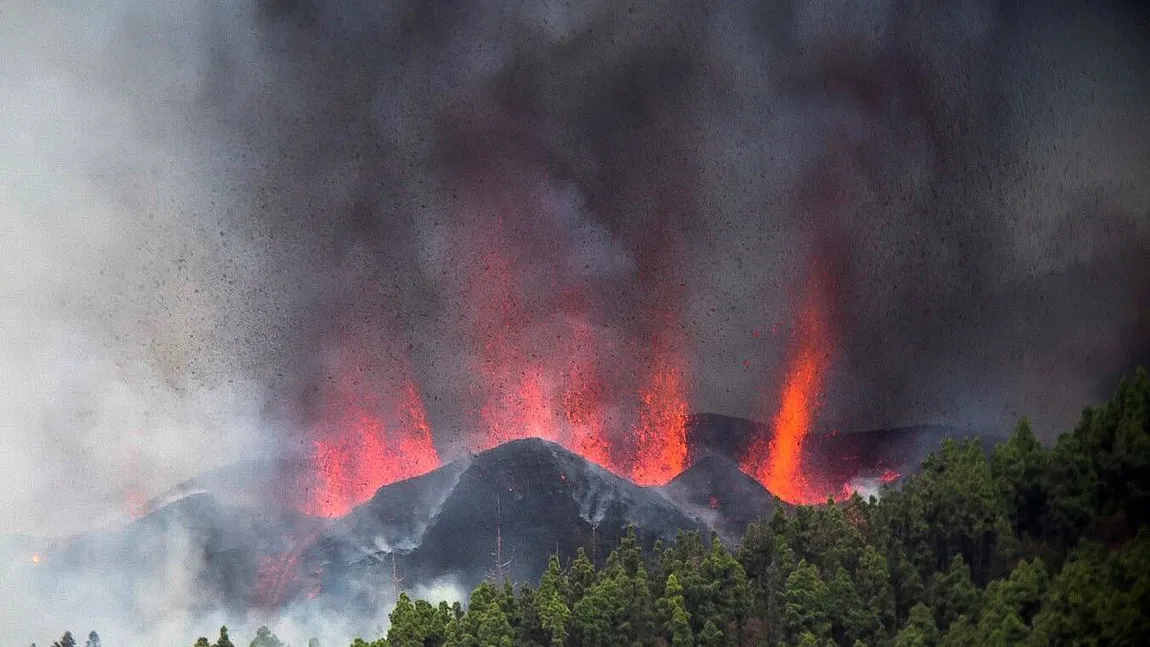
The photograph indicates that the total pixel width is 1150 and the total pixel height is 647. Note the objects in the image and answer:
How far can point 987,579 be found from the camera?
5500 centimetres

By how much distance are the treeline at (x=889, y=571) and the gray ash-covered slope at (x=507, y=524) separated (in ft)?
59.8

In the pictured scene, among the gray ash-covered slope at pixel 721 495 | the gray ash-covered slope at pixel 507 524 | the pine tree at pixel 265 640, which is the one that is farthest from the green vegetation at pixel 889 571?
the gray ash-covered slope at pixel 721 495

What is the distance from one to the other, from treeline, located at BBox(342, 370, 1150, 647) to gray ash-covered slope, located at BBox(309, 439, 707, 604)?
59.8 feet

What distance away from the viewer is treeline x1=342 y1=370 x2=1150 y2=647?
5200 centimetres

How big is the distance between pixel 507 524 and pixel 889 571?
26.8 metres

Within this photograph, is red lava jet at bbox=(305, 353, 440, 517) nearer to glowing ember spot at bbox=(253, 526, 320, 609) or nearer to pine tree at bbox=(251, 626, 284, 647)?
glowing ember spot at bbox=(253, 526, 320, 609)

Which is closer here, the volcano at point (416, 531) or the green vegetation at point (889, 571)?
the green vegetation at point (889, 571)

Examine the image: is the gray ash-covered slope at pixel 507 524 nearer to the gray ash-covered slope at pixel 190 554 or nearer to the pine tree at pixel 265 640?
the gray ash-covered slope at pixel 190 554

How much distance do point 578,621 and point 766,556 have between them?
7.22 m

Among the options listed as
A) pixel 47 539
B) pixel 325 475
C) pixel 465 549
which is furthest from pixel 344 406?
pixel 465 549

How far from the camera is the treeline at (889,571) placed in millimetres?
52000

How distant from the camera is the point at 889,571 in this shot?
5588cm

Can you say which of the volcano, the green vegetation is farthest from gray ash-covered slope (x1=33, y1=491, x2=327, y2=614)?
the green vegetation

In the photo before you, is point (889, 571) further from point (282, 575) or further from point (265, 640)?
point (282, 575)
